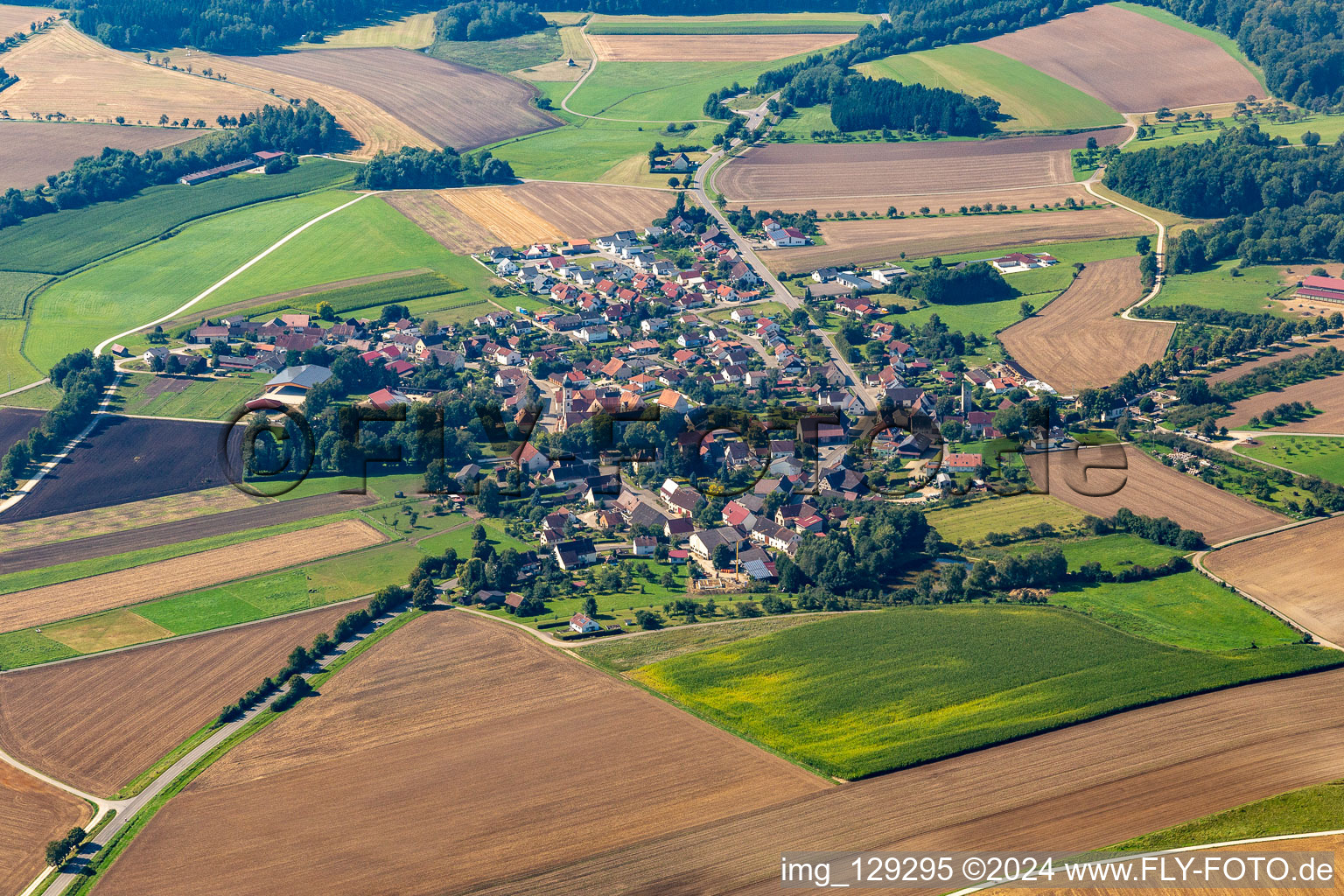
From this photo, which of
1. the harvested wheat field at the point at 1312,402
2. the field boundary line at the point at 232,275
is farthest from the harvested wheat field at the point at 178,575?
the harvested wheat field at the point at 1312,402

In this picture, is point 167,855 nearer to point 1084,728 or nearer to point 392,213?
point 1084,728


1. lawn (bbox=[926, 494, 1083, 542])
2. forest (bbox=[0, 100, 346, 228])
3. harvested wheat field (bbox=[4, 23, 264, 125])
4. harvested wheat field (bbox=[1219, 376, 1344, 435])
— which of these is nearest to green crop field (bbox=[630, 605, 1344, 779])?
lawn (bbox=[926, 494, 1083, 542])

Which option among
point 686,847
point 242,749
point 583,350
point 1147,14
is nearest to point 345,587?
point 242,749

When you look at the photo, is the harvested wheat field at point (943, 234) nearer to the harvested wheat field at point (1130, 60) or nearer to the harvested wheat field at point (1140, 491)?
the harvested wheat field at point (1130, 60)

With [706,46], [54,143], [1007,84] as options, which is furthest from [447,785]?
[706,46]

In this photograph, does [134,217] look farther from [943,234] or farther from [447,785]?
[447,785]

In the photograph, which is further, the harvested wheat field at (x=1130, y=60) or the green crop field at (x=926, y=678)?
the harvested wheat field at (x=1130, y=60)
